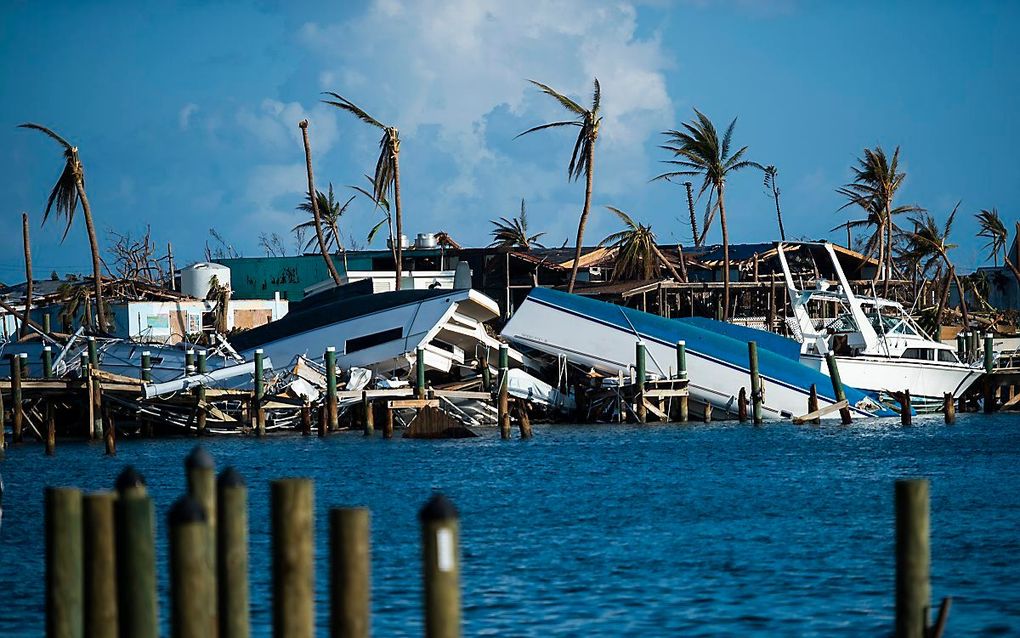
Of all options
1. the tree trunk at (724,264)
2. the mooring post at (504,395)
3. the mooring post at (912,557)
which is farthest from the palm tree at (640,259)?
the mooring post at (912,557)

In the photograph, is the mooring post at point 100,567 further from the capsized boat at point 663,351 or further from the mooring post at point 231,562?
the capsized boat at point 663,351

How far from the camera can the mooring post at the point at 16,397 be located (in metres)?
40.5

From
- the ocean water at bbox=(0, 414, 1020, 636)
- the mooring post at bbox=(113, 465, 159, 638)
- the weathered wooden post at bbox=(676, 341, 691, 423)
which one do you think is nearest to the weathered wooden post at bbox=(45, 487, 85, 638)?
the mooring post at bbox=(113, 465, 159, 638)

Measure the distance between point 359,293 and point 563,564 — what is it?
38.6 meters

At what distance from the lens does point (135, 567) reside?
9.76 meters

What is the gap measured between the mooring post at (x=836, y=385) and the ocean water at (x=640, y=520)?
0.51m

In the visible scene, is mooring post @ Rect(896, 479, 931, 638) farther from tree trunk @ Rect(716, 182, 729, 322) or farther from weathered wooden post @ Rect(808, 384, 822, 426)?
tree trunk @ Rect(716, 182, 729, 322)

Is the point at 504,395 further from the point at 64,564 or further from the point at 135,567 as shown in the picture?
the point at 135,567

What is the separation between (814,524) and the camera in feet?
82.2

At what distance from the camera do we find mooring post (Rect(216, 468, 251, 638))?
32.8 ft

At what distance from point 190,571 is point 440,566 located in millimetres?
1619

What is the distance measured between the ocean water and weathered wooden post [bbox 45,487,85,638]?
20.7 ft

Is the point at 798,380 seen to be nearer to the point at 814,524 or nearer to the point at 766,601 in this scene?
the point at 814,524

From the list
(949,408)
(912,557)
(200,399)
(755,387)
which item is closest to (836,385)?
(755,387)
